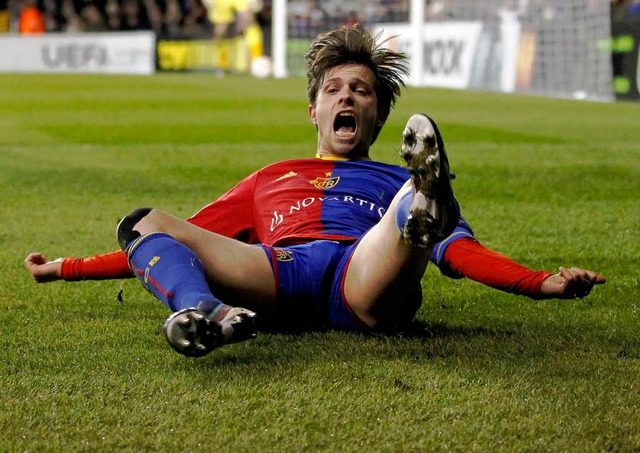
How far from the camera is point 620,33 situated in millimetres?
16484

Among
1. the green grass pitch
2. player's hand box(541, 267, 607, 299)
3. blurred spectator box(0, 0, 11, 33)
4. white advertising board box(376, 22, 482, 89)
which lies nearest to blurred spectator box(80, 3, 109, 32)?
blurred spectator box(0, 0, 11, 33)

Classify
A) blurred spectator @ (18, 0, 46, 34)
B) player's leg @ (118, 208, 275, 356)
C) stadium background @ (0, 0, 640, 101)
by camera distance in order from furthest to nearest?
1. blurred spectator @ (18, 0, 46, 34)
2. stadium background @ (0, 0, 640, 101)
3. player's leg @ (118, 208, 275, 356)

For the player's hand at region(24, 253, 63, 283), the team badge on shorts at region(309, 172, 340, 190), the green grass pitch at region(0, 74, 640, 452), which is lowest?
the green grass pitch at region(0, 74, 640, 452)

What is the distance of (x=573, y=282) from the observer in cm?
297

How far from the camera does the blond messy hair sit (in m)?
3.96

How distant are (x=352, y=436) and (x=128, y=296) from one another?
6.21ft

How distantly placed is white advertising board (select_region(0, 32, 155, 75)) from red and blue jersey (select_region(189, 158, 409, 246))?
2514 cm

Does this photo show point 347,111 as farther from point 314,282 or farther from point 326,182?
point 314,282

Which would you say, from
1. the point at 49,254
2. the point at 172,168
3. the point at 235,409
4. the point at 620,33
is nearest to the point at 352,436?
the point at 235,409

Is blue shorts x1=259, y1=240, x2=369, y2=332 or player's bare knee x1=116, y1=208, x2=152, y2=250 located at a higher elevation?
player's bare knee x1=116, y1=208, x2=152, y2=250

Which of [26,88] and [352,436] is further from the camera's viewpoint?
[26,88]

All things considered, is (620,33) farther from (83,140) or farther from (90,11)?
(90,11)

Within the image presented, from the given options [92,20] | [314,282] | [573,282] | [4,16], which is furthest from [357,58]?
[4,16]

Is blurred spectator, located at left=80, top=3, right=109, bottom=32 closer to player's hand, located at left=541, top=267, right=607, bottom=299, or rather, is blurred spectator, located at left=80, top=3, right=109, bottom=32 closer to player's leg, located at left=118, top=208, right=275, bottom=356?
player's leg, located at left=118, top=208, right=275, bottom=356
